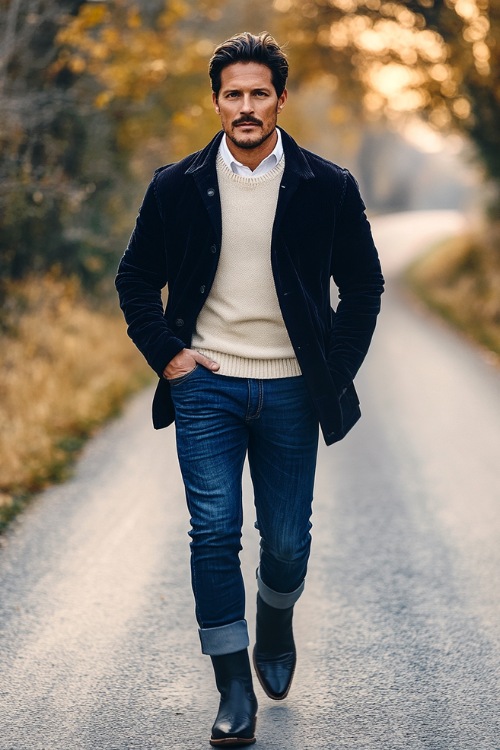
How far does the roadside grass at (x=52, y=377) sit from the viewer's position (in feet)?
23.7

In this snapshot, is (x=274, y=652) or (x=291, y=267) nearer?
(x=291, y=267)

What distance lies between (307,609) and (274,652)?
3.24ft

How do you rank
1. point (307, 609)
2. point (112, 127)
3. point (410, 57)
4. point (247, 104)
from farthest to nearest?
point (410, 57), point (112, 127), point (307, 609), point (247, 104)

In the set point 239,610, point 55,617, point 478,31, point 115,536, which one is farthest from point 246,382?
point 478,31

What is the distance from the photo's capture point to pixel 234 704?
348cm

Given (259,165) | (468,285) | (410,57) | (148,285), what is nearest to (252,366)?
(148,285)

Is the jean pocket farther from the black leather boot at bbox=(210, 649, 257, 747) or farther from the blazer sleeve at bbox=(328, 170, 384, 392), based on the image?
the black leather boot at bbox=(210, 649, 257, 747)

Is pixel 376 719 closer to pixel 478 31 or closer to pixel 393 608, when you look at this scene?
pixel 393 608

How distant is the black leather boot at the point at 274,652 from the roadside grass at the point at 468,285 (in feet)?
32.9

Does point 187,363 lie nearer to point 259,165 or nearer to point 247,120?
point 259,165

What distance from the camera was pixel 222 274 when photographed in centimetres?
346

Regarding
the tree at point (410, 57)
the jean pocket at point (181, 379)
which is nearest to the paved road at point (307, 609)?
the jean pocket at point (181, 379)

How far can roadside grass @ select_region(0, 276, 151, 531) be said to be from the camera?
724 cm

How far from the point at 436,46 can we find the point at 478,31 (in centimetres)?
238
